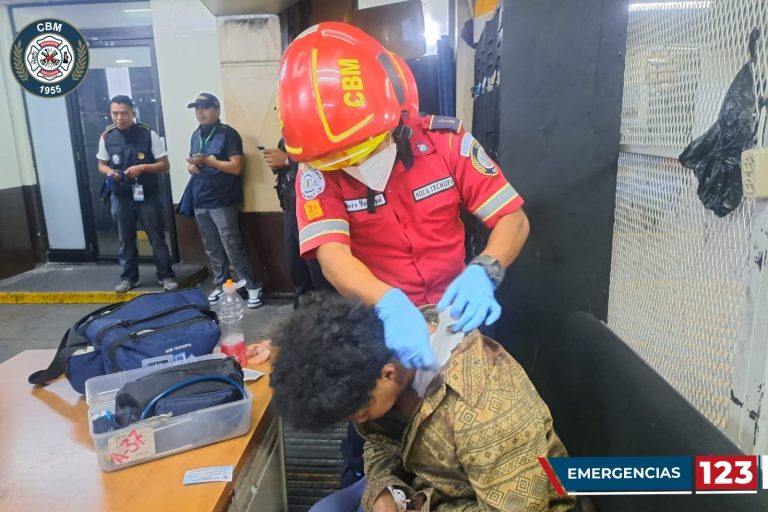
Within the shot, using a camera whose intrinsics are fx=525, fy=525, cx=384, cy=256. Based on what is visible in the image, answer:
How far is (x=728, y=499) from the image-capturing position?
0.72 m

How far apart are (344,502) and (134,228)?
12.2 feet

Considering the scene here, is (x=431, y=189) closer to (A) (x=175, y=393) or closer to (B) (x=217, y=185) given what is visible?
(A) (x=175, y=393)

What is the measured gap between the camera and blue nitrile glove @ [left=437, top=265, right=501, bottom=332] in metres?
1.08

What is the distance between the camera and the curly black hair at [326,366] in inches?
→ 35.3

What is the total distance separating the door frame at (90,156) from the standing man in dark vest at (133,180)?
469 mm

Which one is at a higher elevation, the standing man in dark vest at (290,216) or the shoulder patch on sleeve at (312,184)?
the shoulder patch on sleeve at (312,184)

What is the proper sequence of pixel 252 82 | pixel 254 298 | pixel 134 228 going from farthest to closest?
pixel 134 228 → pixel 254 298 → pixel 252 82

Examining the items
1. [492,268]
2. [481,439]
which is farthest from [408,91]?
[481,439]

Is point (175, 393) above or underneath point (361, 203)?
underneath

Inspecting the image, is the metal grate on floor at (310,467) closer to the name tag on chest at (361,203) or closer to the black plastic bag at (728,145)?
the name tag on chest at (361,203)

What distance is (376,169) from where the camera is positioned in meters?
1.32

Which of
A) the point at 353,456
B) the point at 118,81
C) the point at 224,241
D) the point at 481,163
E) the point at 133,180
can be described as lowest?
the point at 353,456

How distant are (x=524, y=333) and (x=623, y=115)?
0.77 m

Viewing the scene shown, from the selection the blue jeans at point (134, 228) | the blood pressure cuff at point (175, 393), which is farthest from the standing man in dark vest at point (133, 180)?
the blood pressure cuff at point (175, 393)
